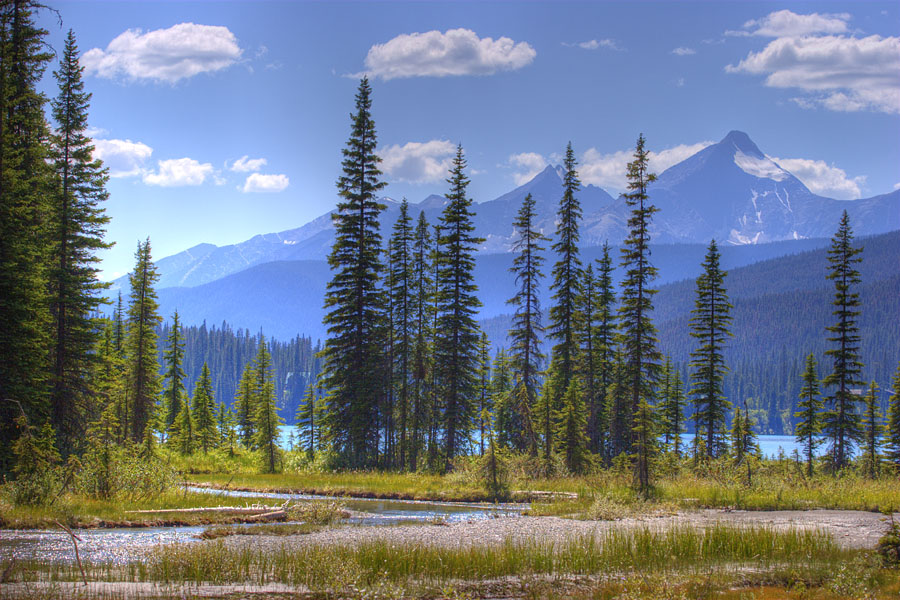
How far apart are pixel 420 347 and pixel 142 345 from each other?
80.8ft

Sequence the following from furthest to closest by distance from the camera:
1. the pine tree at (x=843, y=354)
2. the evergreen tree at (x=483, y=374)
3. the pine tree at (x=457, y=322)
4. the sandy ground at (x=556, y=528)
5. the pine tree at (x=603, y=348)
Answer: the pine tree at (x=603, y=348) < the evergreen tree at (x=483, y=374) < the pine tree at (x=843, y=354) < the pine tree at (x=457, y=322) < the sandy ground at (x=556, y=528)

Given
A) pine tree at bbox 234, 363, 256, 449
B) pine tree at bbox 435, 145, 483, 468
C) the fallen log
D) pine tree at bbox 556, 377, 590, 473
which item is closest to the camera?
the fallen log

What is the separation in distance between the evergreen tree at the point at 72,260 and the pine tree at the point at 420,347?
60.2 feet

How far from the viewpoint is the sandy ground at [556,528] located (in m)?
16.3

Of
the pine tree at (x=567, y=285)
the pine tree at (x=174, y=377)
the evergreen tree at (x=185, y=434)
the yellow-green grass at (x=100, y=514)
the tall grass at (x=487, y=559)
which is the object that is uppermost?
the pine tree at (x=567, y=285)

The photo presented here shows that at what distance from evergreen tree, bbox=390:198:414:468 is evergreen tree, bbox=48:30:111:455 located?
17.0 metres

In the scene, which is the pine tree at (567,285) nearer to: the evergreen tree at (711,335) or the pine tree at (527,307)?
the pine tree at (527,307)

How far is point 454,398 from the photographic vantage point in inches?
1571

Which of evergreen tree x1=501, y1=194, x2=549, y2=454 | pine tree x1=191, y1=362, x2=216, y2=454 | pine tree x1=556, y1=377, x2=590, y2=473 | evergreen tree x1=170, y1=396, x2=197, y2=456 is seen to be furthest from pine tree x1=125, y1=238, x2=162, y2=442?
pine tree x1=556, y1=377, x2=590, y2=473

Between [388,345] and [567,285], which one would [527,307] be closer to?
[567,285]

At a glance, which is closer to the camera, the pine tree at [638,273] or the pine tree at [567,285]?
the pine tree at [638,273]

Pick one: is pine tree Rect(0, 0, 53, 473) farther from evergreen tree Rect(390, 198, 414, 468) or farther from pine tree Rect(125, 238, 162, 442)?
pine tree Rect(125, 238, 162, 442)

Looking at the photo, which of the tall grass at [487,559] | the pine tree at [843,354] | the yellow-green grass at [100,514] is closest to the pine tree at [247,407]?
the yellow-green grass at [100,514]

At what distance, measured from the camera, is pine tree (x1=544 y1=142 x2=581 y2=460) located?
136 feet
